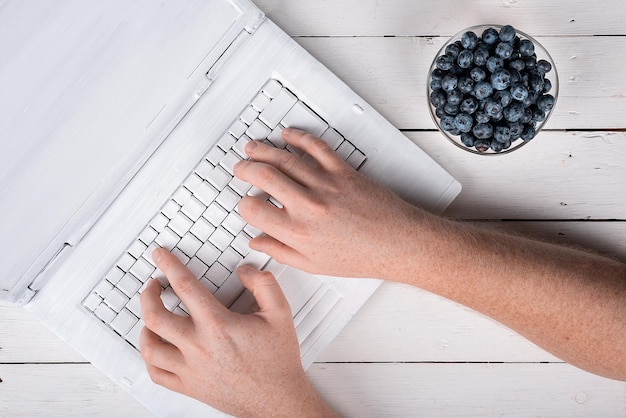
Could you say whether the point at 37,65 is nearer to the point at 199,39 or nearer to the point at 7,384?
the point at 199,39

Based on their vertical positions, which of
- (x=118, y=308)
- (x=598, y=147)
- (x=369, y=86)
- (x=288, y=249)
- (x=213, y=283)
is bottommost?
(x=118, y=308)

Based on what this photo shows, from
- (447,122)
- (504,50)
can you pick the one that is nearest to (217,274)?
(447,122)

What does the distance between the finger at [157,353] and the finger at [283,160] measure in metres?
0.29

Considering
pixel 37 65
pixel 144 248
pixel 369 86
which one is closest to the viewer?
pixel 37 65

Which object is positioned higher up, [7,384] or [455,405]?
[455,405]

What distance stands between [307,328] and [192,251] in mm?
209

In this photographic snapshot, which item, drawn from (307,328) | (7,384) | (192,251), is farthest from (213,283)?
(7,384)

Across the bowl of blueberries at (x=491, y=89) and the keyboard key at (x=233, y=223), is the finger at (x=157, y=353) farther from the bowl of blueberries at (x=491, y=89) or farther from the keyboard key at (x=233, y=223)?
the bowl of blueberries at (x=491, y=89)

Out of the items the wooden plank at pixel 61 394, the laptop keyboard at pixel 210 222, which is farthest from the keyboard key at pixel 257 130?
the wooden plank at pixel 61 394

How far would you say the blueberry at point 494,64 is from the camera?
Answer: 0.73 metres

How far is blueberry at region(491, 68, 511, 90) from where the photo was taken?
711mm

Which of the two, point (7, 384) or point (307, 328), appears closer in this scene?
point (307, 328)

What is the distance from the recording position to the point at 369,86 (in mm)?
878

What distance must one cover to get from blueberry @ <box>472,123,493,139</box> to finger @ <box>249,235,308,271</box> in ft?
0.99
